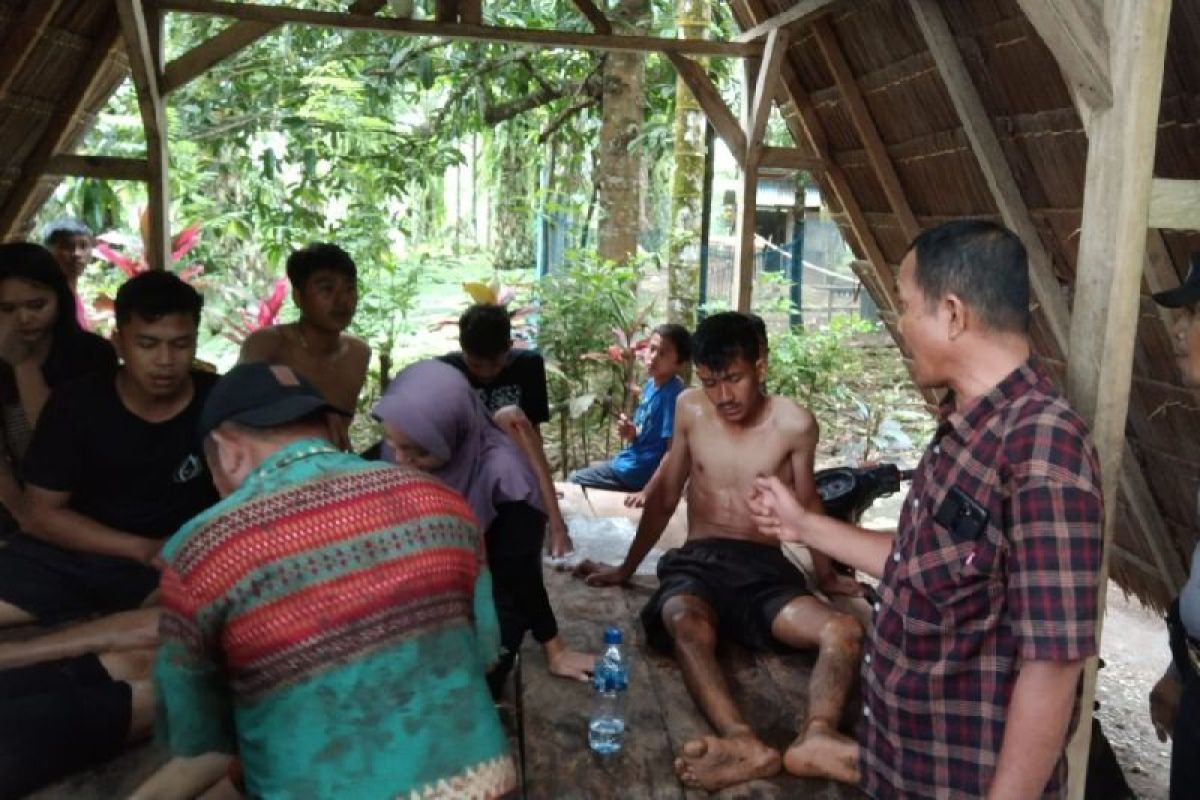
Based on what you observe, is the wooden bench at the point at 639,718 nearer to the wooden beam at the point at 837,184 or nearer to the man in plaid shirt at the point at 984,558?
the man in plaid shirt at the point at 984,558

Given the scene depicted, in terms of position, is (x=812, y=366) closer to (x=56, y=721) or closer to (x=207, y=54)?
(x=207, y=54)

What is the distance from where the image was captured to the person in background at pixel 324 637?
150 cm

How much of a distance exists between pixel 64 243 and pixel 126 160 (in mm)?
520

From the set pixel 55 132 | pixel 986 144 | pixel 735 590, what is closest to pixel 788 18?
pixel 986 144

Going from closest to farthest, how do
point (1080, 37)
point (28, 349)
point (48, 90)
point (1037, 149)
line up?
point (1080, 37)
point (28, 349)
point (1037, 149)
point (48, 90)

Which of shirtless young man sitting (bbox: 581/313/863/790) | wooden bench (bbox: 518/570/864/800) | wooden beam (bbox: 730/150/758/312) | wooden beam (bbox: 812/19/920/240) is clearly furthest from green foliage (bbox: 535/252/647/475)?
wooden bench (bbox: 518/570/864/800)

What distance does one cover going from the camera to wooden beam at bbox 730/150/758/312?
5.91 metres

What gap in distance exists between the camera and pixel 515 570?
2898mm

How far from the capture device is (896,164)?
211 inches

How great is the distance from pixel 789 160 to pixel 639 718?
12.9ft

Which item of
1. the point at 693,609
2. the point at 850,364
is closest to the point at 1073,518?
the point at 693,609

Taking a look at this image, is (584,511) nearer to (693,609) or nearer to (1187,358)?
(693,609)

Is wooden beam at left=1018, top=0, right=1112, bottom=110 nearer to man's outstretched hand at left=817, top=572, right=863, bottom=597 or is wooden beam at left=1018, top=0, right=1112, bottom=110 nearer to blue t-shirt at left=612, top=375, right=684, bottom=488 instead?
man's outstretched hand at left=817, top=572, right=863, bottom=597

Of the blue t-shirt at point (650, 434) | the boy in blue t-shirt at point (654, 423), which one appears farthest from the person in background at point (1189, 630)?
the blue t-shirt at point (650, 434)
